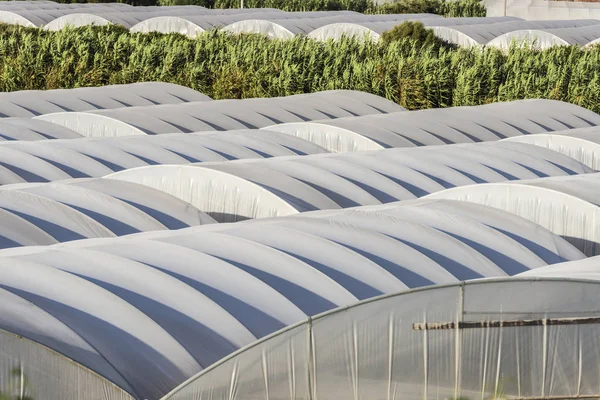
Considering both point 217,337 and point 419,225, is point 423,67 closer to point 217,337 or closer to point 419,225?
point 419,225

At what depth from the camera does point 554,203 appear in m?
14.3

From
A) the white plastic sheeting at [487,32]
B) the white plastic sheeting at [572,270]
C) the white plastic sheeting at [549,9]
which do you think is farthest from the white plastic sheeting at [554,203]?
the white plastic sheeting at [549,9]

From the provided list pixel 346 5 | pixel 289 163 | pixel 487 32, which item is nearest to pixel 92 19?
pixel 487 32

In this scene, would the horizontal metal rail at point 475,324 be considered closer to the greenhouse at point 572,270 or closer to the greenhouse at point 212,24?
the greenhouse at point 572,270

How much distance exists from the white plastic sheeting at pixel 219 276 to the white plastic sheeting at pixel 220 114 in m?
10.2

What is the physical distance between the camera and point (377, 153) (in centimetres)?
1812

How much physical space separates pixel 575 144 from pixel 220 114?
26.4 ft

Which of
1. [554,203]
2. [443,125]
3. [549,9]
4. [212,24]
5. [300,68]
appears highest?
[554,203]

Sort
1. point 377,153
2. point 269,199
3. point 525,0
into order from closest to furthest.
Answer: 1. point 269,199
2. point 377,153
3. point 525,0

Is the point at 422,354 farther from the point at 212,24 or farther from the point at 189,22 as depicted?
the point at 212,24

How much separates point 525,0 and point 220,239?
56538 mm

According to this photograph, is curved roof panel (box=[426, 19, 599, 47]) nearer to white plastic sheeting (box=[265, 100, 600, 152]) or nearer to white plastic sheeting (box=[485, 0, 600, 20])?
white plastic sheeting (box=[485, 0, 600, 20])

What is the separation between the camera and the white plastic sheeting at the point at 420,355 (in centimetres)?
734

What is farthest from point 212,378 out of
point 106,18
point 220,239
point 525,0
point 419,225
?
point 525,0
